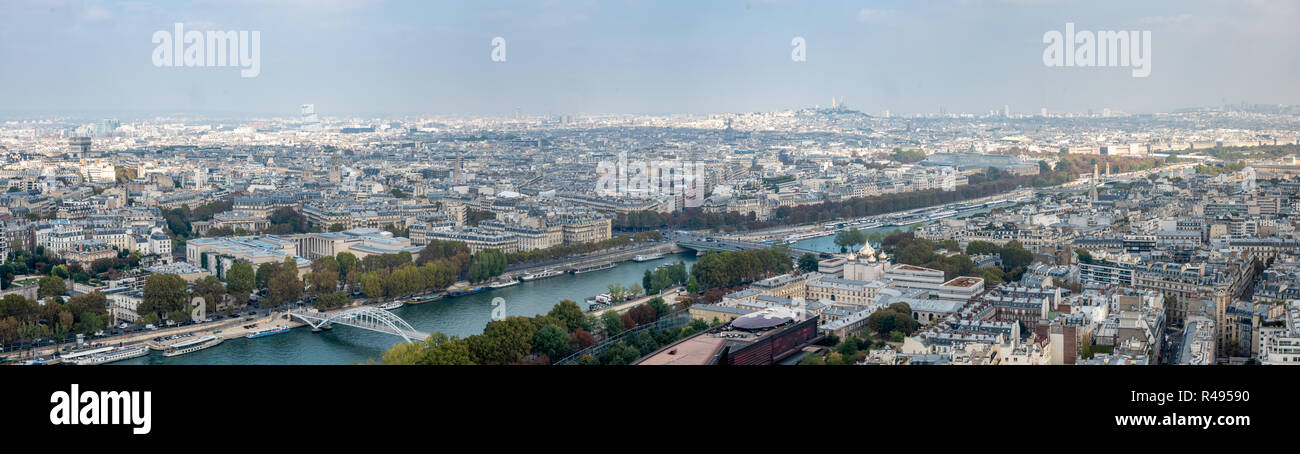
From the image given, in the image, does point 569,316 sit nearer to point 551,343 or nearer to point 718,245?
point 551,343

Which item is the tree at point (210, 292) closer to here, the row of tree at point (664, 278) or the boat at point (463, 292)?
the boat at point (463, 292)

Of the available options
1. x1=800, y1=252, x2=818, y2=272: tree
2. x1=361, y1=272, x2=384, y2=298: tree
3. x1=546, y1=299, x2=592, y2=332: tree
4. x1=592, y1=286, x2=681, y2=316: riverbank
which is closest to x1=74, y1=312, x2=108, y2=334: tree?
x1=361, y1=272, x2=384, y2=298: tree

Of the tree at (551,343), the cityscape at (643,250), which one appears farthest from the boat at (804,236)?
the tree at (551,343)

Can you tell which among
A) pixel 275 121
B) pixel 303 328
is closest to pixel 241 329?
pixel 303 328

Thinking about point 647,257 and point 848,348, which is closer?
point 848,348

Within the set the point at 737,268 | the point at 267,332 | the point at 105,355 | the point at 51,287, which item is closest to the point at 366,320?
the point at 267,332
